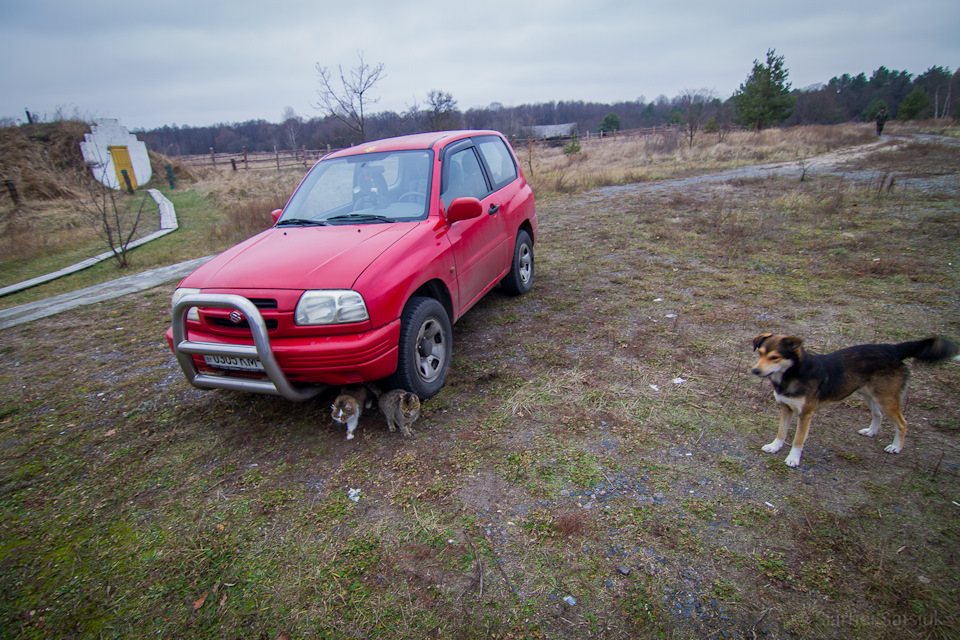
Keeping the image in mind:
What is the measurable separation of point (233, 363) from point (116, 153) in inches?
1242

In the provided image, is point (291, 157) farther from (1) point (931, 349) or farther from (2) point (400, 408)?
(1) point (931, 349)

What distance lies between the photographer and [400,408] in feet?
10.6

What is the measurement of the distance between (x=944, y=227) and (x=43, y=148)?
34492 millimetres

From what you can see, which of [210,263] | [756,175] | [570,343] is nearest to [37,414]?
[210,263]

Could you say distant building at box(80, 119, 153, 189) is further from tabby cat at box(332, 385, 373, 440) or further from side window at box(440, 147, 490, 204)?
tabby cat at box(332, 385, 373, 440)

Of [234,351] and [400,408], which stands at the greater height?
[234,351]

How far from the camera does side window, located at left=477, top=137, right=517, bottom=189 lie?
510 centimetres

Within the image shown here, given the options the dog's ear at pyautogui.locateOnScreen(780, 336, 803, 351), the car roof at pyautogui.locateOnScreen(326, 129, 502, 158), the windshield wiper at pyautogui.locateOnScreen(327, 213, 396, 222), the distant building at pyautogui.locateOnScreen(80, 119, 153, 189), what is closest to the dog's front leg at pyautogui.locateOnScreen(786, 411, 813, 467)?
the dog's ear at pyautogui.locateOnScreen(780, 336, 803, 351)

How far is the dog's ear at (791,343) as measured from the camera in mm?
2587

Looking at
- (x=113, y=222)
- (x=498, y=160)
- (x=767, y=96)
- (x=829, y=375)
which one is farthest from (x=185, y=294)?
(x=767, y=96)

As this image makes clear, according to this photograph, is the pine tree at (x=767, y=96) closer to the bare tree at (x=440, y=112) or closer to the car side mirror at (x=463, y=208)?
the bare tree at (x=440, y=112)

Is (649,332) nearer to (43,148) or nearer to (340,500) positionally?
(340,500)

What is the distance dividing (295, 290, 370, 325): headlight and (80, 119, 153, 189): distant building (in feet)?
93.1

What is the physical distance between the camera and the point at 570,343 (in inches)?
176
